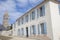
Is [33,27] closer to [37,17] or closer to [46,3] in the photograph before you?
[37,17]

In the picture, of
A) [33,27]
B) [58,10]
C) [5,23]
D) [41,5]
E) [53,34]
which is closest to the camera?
[53,34]

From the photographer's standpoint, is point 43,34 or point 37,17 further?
point 37,17

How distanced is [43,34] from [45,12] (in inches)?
138

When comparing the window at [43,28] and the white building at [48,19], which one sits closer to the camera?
the white building at [48,19]

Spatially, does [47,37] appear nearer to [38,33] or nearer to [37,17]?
[38,33]

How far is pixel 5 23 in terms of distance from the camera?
329 ft

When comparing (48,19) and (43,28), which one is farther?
(43,28)

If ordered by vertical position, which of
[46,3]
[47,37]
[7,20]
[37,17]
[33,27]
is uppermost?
[7,20]

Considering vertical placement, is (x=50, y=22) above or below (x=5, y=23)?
below

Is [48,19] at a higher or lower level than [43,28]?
higher

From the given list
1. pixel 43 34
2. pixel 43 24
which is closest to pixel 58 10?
pixel 43 24

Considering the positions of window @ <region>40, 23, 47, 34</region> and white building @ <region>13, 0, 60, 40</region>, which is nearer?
white building @ <region>13, 0, 60, 40</region>

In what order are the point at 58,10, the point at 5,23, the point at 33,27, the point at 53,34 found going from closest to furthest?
the point at 53,34, the point at 58,10, the point at 33,27, the point at 5,23

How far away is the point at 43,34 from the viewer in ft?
59.0
